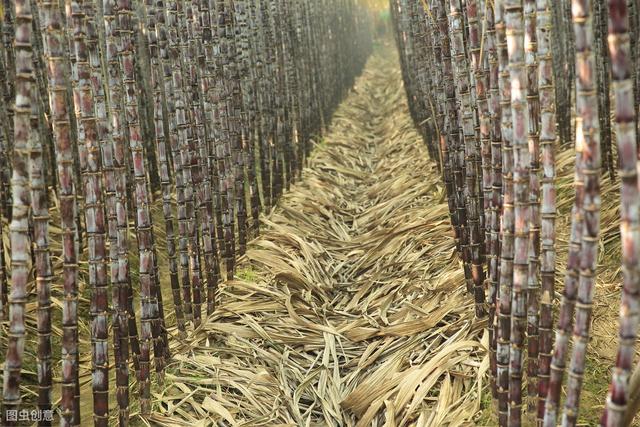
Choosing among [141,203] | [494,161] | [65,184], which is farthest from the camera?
[141,203]

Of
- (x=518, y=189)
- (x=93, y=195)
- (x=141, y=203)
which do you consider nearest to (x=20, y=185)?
(x=93, y=195)

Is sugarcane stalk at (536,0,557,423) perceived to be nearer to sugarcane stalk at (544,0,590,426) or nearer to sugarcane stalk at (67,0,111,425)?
sugarcane stalk at (544,0,590,426)

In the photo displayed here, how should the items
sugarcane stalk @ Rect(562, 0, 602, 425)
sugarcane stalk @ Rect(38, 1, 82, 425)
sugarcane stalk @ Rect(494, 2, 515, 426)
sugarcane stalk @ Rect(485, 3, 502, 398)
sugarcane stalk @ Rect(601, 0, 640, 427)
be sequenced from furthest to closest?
sugarcane stalk @ Rect(485, 3, 502, 398) < sugarcane stalk @ Rect(494, 2, 515, 426) < sugarcane stalk @ Rect(38, 1, 82, 425) < sugarcane stalk @ Rect(562, 0, 602, 425) < sugarcane stalk @ Rect(601, 0, 640, 427)

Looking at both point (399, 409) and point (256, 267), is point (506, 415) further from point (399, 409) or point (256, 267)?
point (256, 267)

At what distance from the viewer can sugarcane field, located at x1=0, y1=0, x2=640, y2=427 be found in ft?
6.19

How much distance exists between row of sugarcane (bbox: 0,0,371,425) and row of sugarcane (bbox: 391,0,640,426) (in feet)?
3.94

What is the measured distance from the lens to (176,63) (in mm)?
3416

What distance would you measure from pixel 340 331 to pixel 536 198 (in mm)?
1735

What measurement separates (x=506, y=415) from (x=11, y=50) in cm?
286

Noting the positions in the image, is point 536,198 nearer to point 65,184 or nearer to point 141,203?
point 65,184

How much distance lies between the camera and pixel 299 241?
459 cm

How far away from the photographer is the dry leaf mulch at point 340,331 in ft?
9.34

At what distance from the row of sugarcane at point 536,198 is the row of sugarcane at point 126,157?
120 centimetres

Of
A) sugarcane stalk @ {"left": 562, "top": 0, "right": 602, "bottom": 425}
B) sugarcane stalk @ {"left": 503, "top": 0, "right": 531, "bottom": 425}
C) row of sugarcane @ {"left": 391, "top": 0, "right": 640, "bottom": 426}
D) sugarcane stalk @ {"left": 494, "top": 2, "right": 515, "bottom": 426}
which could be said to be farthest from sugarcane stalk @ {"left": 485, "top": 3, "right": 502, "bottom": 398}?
sugarcane stalk @ {"left": 562, "top": 0, "right": 602, "bottom": 425}
